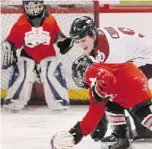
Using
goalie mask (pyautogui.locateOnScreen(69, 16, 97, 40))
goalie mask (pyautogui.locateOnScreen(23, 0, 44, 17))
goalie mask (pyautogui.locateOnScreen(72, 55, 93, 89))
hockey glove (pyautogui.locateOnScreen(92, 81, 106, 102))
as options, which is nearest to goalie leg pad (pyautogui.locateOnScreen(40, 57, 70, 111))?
goalie mask (pyautogui.locateOnScreen(23, 0, 44, 17))

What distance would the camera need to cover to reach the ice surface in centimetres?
218

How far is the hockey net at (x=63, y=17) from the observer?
10.2 feet

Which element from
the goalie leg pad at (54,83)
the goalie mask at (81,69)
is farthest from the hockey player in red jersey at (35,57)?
the goalie mask at (81,69)

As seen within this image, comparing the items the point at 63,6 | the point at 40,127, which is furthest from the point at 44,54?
the point at 40,127

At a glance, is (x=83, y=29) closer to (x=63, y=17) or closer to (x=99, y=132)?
(x=99, y=132)

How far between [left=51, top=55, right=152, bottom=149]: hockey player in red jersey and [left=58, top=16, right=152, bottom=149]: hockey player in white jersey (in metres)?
0.04

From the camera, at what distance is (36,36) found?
304 centimetres

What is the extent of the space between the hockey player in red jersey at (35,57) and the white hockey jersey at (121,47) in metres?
0.97

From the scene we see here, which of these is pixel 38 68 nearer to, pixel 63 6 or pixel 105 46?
pixel 63 6

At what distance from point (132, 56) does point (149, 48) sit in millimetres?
127

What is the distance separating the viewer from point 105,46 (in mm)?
1907

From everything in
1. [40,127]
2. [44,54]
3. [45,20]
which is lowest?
[40,127]

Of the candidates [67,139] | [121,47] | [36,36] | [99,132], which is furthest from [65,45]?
[67,139]

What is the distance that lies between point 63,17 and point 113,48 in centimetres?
128
